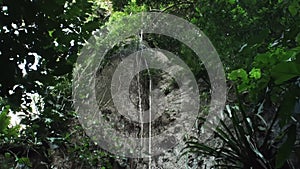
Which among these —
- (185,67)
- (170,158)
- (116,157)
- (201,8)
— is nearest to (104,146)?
(116,157)

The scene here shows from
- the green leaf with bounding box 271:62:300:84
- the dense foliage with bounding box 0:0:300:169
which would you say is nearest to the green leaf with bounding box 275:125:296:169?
the dense foliage with bounding box 0:0:300:169

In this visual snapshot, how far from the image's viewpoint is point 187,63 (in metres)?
2.90

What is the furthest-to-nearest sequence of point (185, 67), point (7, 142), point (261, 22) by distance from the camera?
point (185, 67), point (7, 142), point (261, 22)

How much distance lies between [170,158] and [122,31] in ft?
4.45

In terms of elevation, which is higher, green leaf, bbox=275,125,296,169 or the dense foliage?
the dense foliage

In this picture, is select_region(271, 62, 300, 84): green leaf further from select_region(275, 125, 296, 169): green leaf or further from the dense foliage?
select_region(275, 125, 296, 169): green leaf

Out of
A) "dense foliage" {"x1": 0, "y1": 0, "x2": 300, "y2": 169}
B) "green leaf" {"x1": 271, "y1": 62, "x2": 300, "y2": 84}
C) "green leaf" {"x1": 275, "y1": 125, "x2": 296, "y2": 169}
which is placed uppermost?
"dense foliage" {"x1": 0, "y1": 0, "x2": 300, "y2": 169}

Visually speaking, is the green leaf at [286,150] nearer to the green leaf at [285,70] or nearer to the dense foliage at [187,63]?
the dense foliage at [187,63]

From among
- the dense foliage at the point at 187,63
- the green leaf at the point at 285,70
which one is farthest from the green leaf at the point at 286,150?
the green leaf at the point at 285,70

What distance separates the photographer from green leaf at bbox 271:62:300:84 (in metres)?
0.59

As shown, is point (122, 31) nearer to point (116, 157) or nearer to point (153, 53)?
point (153, 53)

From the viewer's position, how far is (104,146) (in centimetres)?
308

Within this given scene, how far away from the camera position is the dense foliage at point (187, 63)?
2.65ft

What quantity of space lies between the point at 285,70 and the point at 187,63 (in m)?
2.31
